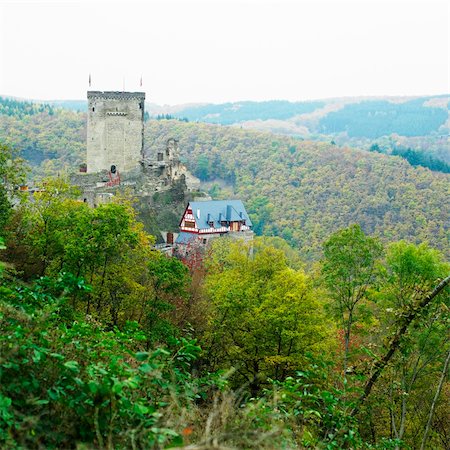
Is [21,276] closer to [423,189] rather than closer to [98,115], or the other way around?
[98,115]

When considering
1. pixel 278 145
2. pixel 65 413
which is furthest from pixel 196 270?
pixel 278 145

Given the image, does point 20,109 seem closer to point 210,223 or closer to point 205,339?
point 210,223

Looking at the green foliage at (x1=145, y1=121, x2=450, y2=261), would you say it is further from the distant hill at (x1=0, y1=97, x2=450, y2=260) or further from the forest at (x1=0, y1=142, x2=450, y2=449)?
the forest at (x1=0, y1=142, x2=450, y2=449)

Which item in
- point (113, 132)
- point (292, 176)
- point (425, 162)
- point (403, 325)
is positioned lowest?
point (292, 176)

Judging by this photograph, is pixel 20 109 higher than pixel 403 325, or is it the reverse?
pixel 20 109

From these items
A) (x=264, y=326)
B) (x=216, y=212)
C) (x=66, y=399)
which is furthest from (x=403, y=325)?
(x=216, y=212)

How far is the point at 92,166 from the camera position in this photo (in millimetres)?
55281

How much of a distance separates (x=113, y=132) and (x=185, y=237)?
43.6ft

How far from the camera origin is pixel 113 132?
178ft

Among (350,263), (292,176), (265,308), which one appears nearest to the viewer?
(350,263)

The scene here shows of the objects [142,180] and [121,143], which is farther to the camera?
[121,143]

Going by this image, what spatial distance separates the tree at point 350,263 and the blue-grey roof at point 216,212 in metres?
24.7

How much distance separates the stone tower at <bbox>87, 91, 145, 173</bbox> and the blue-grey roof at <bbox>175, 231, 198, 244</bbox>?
10783 mm

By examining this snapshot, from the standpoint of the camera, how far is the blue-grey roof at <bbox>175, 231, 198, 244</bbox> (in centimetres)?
4533
